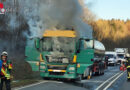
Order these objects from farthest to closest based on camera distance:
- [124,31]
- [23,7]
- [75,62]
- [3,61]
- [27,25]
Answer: [124,31] < [27,25] < [23,7] < [75,62] < [3,61]

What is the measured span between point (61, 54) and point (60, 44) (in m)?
0.60

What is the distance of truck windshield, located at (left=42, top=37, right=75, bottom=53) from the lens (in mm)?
17969

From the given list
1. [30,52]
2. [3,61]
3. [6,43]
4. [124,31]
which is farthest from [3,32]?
[124,31]

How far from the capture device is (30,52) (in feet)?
61.1

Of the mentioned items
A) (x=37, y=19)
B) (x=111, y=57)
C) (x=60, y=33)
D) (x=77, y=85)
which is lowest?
(x=77, y=85)

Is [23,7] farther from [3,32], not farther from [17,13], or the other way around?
[3,32]

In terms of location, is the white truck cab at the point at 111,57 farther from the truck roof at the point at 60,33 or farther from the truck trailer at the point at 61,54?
the truck roof at the point at 60,33

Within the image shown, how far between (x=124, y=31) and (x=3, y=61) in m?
137

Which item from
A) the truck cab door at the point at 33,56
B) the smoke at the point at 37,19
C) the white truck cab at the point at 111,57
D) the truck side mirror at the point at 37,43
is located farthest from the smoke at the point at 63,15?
the white truck cab at the point at 111,57

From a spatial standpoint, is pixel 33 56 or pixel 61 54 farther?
pixel 33 56

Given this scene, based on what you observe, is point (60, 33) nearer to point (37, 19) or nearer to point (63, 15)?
point (63, 15)

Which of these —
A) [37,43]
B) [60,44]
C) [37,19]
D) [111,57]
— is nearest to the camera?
[60,44]

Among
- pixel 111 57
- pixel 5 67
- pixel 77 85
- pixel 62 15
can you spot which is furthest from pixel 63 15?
pixel 111 57

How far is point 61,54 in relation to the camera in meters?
18.0
